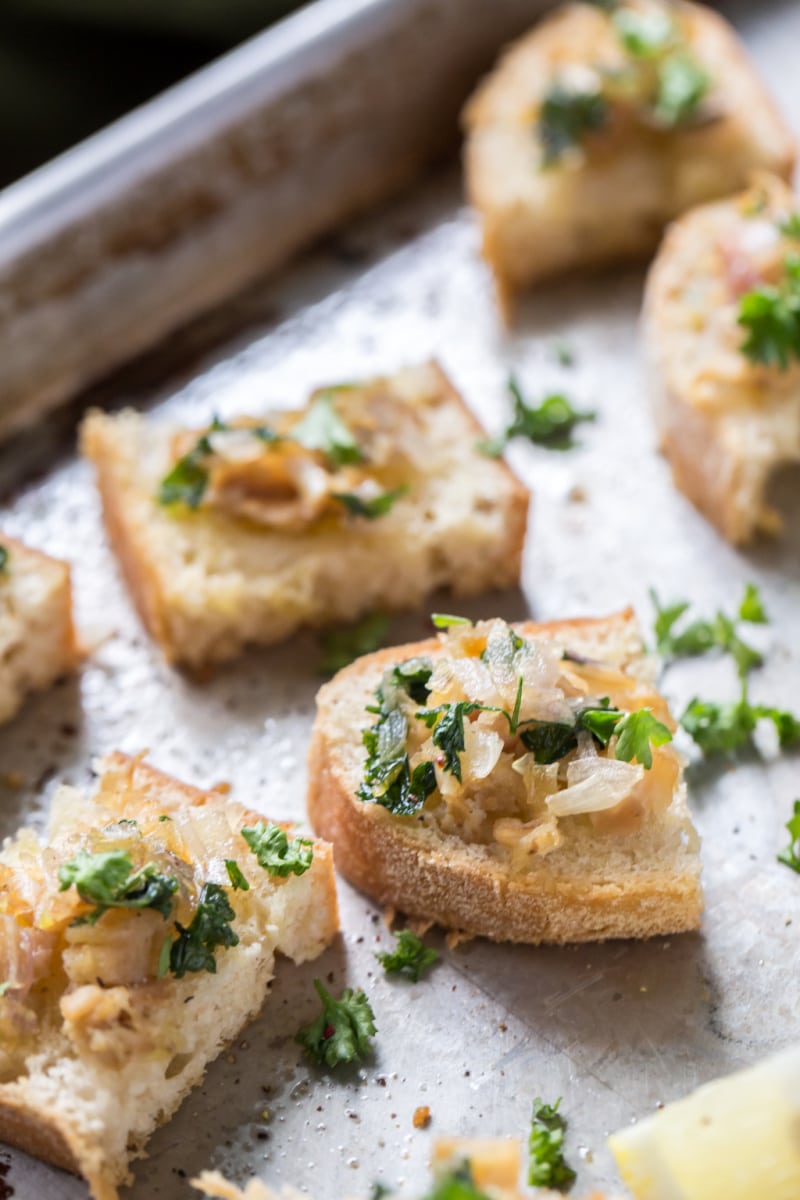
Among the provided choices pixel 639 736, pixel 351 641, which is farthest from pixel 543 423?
pixel 639 736

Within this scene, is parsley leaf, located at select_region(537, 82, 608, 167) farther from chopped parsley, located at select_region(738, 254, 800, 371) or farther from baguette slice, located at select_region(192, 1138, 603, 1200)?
baguette slice, located at select_region(192, 1138, 603, 1200)

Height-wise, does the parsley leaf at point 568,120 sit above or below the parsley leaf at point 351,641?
above

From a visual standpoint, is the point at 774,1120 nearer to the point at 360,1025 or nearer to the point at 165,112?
the point at 360,1025

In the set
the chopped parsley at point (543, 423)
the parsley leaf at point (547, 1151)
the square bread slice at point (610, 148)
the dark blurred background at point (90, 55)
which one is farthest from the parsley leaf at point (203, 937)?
the dark blurred background at point (90, 55)

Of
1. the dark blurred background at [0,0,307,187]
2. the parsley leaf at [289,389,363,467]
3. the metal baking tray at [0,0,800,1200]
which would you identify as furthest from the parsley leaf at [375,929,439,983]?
the dark blurred background at [0,0,307,187]

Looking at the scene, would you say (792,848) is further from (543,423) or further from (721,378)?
(543,423)

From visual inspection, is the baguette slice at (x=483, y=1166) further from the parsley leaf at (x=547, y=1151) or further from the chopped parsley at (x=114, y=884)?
the chopped parsley at (x=114, y=884)
